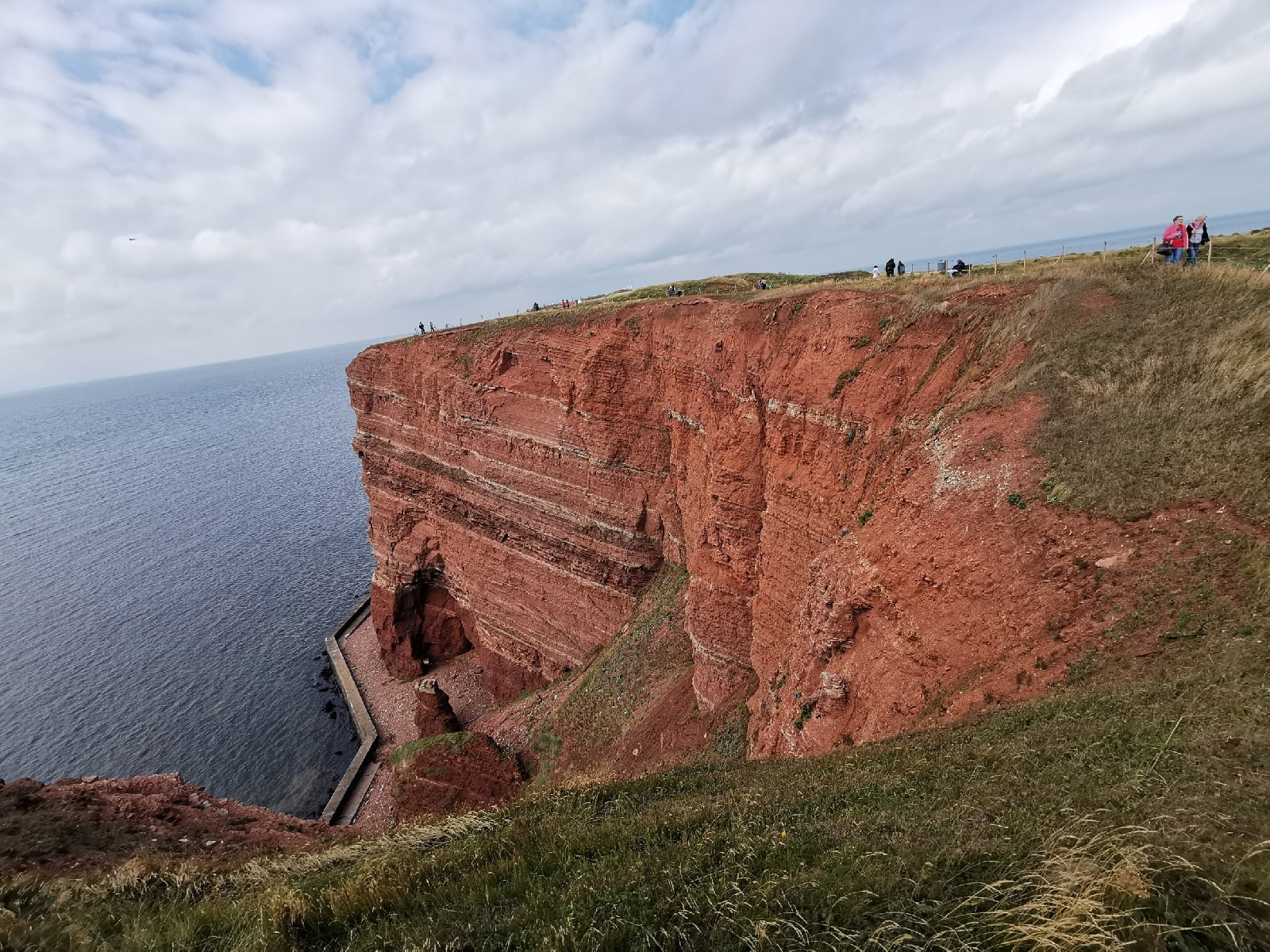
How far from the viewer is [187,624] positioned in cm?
4491

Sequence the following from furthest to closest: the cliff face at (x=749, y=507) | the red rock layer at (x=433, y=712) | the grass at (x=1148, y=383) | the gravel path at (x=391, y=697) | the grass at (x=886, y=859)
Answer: the red rock layer at (x=433, y=712) → the gravel path at (x=391, y=697) → the cliff face at (x=749, y=507) → the grass at (x=1148, y=383) → the grass at (x=886, y=859)

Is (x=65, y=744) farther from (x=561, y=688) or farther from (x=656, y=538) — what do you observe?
(x=656, y=538)

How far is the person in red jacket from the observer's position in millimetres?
15406

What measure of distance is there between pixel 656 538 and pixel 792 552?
1042 cm

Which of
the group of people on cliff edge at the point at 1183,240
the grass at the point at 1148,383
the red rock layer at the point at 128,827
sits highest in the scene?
the group of people on cliff edge at the point at 1183,240

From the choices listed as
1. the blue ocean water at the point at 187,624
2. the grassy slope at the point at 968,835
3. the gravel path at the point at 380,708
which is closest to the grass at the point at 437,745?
the gravel path at the point at 380,708

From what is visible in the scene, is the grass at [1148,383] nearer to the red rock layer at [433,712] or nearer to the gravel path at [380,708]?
the gravel path at [380,708]

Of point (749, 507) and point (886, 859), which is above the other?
point (886, 859)

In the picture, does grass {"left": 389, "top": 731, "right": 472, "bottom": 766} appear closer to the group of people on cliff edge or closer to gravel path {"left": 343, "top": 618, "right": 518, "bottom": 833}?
gravel path {"left": 343, "top": 618, "right": 518, "bottom": 833}

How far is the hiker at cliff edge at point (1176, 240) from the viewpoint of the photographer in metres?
15.4

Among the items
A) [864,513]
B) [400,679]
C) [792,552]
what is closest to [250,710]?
[400,679]

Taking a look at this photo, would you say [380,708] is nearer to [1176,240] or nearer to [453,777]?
[453,777]

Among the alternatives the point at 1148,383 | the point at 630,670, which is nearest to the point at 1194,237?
the point at 1148,383

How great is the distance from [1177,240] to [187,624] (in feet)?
196
